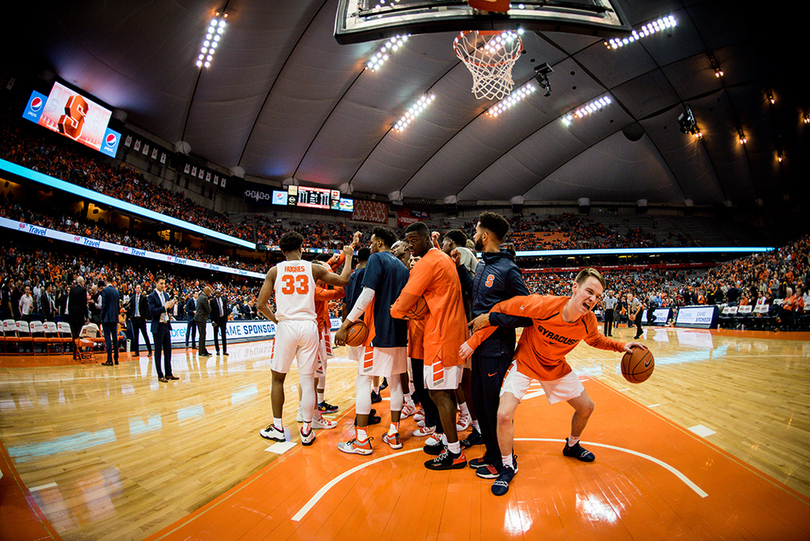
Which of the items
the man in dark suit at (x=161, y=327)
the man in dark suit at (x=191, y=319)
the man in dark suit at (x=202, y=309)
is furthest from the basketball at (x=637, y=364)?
the man in dark suit at (x=191, y=319)

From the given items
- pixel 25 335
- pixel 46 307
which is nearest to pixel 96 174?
pixel 46 307

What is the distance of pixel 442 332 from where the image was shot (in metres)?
3.08

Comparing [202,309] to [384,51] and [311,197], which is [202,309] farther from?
[311,197]

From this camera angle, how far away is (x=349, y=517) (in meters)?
2.26

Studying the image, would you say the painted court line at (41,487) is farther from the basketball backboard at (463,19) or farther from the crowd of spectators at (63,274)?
the crowd of spectators at (63,274)

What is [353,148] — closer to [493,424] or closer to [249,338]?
[249,338]

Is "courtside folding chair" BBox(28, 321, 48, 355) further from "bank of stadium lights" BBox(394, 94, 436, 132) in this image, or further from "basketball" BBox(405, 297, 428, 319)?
"bank of stadium lights" BBox(394, 94, 436, 132)

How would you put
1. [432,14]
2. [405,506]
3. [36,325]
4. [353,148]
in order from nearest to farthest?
[405,506]
[432,14]
[36,325]
[353,148]

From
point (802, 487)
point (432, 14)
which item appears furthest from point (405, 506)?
point (432, 14)

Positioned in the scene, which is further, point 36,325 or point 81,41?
point 81,41

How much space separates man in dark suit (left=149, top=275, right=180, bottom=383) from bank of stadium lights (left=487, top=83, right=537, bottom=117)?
884 inches

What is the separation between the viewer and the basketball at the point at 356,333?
132 inches

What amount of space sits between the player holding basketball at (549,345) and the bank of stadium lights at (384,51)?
65.8ft

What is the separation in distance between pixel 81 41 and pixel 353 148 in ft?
51.6
